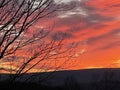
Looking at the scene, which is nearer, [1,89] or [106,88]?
[1,89]

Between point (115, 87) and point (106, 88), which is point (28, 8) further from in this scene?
point (115, 87)

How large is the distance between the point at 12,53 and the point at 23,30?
2.98ft

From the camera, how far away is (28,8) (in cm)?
1373

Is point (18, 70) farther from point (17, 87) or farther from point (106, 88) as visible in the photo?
point (106, 88)

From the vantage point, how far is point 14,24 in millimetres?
13859

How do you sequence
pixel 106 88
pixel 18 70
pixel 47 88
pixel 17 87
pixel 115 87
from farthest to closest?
pixel 115 87
pixel 106 88
pixel 47 88
pixel 17 87
pixel 18 70

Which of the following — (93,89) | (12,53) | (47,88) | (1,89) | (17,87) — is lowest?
(93,89)

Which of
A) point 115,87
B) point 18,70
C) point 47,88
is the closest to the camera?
point 18,70

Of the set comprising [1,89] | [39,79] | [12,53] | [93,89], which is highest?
[12,53]

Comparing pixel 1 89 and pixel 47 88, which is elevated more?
pixel 1 89

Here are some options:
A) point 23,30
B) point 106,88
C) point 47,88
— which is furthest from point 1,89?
point 106,88

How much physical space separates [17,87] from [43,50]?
481 cm

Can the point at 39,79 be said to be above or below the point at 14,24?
below

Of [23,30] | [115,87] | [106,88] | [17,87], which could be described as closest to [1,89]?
[17,87]
